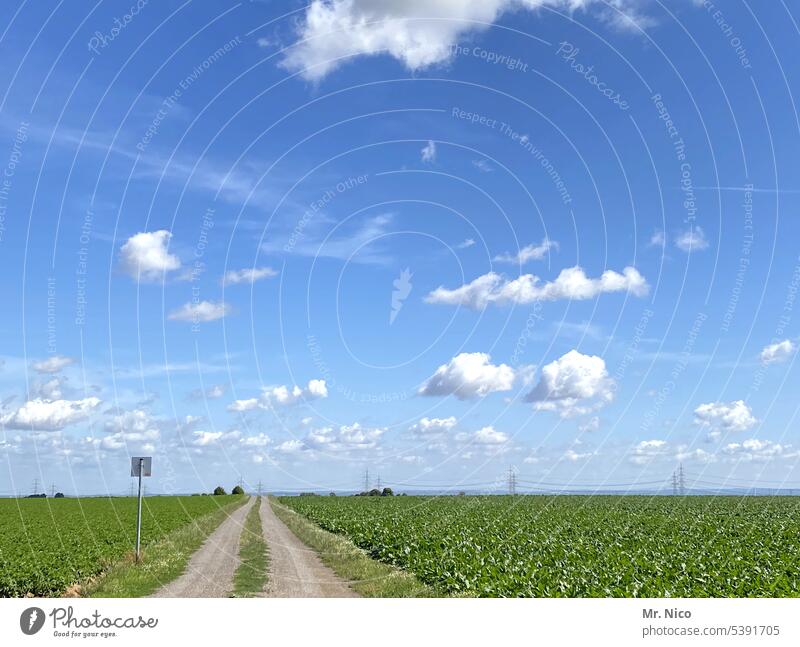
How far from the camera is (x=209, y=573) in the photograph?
92.1 feet

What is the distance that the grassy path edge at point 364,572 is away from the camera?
78.6ft

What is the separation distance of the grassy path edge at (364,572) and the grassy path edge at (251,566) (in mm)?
2731

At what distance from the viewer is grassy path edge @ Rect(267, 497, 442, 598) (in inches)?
944

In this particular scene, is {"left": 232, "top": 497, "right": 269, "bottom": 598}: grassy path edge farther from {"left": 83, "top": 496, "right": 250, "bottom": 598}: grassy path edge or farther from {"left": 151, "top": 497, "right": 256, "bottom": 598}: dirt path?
{"left": 83, "top": 496, "right": 250, "bottom": 598}: grassy path edge

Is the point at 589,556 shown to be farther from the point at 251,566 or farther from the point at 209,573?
the point at 209,573

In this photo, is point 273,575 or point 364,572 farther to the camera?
point 364,572
